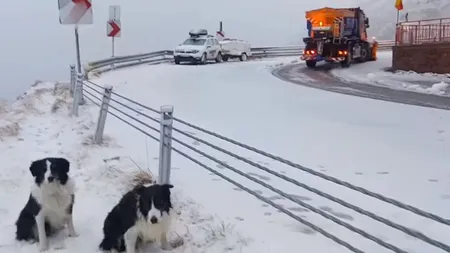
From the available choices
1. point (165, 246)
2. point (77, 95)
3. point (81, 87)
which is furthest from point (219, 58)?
point (165, 246)

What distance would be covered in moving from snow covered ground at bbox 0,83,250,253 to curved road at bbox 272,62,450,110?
8.87 m

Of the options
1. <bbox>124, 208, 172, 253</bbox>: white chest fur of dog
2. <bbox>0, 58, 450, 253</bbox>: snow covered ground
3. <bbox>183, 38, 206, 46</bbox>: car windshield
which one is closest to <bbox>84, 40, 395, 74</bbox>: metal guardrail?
<bbox>183, 38, 206, 46</bbox>: car windshield

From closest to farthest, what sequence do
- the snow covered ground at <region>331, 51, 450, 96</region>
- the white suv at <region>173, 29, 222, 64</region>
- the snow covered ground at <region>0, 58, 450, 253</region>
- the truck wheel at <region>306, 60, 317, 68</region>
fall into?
1. the snow covered ground at <region>0, 58, 450, 253</region>
2. the snow covered ground at <region>331, 51, 450, 96</region>
3. the truck wheel at <region>306, 60, 317, 68</region>
4. the white suv at <region>173, 29, 222, 64</region>

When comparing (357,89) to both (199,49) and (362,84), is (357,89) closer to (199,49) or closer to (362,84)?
(362,84)

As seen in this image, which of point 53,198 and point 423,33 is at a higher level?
point 423,33

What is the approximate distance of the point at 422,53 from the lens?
27453 mm

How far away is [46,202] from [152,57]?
99.9 feet

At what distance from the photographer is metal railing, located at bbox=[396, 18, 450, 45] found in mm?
28688

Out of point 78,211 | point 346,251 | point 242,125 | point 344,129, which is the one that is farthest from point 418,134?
point 78,211

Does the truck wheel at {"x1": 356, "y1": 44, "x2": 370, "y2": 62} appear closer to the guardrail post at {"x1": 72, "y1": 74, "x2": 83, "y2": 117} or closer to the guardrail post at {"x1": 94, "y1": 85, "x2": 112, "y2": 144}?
the guardrail post at {"x1": 72, "y1": 74, "x2": 83, "y2": 117}

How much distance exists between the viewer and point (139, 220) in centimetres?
479

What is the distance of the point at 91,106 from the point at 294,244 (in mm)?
10144

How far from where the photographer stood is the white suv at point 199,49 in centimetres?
3325

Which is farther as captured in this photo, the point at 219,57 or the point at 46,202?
the point at 219,57
